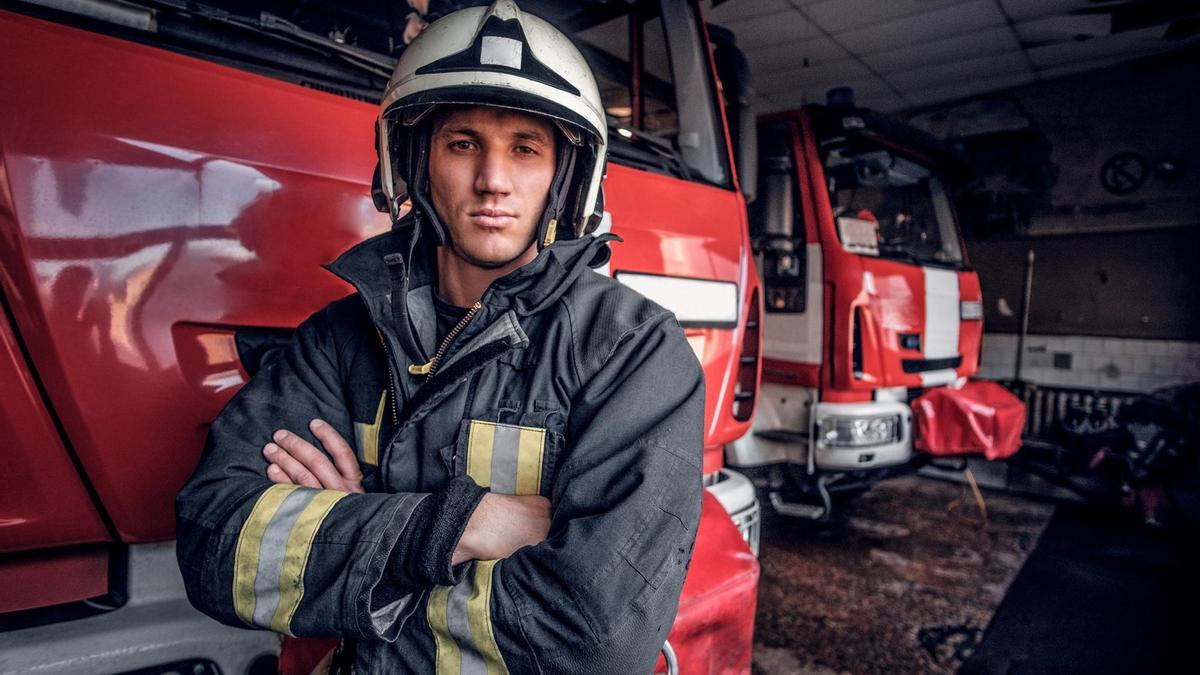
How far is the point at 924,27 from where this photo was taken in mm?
5680

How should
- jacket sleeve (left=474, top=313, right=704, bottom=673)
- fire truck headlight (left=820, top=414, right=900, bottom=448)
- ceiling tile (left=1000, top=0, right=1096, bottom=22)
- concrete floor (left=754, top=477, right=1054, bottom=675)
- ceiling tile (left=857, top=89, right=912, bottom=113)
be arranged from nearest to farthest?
jacket sleeve (left=474, top=313, right=704, bottom=673) < concrete floor (left=754, top=477, right=1054, bottom=675) < fire truck headlight (left=820, top=414, right=900, bottom=448) < ceiling tile (left=1000, top=0, right=1096, bottom=22) < ceiling tile (left=857, top=89, right=912, bottom=113)

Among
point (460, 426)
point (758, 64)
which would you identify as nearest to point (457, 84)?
point (460, 426)

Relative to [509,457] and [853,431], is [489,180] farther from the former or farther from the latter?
[853,431]

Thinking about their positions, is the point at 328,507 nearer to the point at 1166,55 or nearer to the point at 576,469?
the point at 576,469

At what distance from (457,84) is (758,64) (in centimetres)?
614

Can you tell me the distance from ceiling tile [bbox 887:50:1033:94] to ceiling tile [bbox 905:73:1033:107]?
0.07 metres

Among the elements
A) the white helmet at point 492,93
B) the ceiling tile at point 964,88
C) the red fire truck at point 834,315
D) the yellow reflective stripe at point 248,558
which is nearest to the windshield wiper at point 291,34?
the white helmet at point 492,93

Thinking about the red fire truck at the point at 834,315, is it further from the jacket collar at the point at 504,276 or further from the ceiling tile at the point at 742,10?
the jacket collar at the point at 504,276

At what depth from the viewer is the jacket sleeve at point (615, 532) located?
0.89 metres

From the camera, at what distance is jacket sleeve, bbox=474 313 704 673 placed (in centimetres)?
89

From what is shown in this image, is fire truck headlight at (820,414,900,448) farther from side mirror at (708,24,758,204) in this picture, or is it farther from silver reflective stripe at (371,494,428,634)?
silver reflective stripe at (371,494,428,634)

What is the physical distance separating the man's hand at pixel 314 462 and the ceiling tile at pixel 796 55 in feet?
19.5

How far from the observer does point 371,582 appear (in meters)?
0.90

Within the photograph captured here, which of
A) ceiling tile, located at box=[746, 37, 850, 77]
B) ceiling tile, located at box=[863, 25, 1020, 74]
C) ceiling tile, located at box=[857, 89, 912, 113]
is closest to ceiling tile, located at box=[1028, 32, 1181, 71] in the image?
ceiling tile, located at box=[863, 25, 1020, 74]
